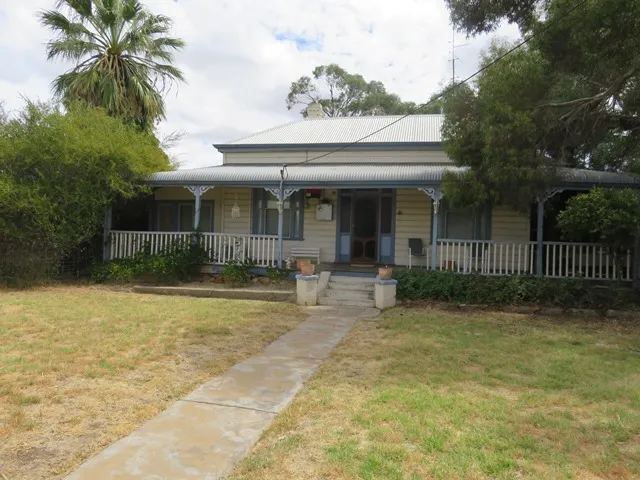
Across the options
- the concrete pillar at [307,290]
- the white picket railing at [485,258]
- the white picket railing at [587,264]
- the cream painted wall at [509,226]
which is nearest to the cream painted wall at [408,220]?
the white picket railing at [485,258]

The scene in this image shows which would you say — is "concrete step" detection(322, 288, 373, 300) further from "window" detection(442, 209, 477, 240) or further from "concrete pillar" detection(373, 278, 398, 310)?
"window" detection(442, 209, 477, 240)

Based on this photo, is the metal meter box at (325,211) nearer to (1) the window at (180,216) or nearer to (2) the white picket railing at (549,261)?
(2) the white picket railing at (549,261)

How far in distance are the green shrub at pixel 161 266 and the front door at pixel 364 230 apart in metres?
4.45

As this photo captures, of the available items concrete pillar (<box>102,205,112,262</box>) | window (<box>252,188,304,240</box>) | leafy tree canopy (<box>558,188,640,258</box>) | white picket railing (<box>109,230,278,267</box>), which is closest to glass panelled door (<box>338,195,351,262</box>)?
window (<box>252,188,304,240</box>)

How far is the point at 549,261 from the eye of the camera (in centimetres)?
1241

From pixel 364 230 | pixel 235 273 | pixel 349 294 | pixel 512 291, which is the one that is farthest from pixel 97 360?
pixel 364 230

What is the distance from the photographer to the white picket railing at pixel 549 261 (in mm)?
10977

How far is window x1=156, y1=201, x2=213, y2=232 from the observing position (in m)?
15.6

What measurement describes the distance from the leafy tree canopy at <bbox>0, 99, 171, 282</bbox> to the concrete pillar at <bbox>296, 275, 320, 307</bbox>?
567 centimetres

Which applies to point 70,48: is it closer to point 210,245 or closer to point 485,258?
point 210,245

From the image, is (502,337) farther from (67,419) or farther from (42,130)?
(42,130)

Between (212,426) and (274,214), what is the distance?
36.3ft

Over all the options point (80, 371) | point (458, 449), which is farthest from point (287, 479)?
point (80, 371)

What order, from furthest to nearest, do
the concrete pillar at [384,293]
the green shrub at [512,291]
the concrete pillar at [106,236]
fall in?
the concrete pillar at [106,236] < the concrete pillar at [384,293] < the green shrub at [512,291]
